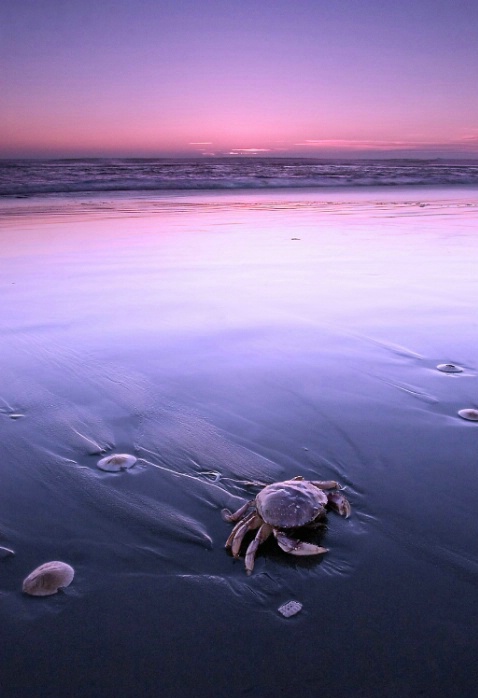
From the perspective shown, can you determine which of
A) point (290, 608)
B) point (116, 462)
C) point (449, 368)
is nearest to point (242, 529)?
point (290, 608)

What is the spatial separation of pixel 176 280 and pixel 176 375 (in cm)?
320

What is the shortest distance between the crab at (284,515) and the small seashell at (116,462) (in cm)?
73

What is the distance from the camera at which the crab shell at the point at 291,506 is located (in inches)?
92.7

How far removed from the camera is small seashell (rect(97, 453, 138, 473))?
2943 millimetres

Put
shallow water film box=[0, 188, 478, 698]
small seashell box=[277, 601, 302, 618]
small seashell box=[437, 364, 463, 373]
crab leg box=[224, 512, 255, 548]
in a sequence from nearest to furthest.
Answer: shallow water film box=[0, 188, 478, 698] → small seashell box=[277, 601, 302, 618] → crab leg box=[224, 512, 255, 548] → small seashell box=[437, 364, 463, 373]

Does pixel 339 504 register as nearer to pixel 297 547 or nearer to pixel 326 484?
pixel 326 484

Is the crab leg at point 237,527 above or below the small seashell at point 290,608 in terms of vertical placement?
above

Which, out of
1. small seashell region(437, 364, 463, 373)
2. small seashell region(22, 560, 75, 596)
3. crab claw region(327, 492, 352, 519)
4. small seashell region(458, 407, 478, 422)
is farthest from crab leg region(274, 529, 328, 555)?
small seashell region(437, 364, 463, 373)

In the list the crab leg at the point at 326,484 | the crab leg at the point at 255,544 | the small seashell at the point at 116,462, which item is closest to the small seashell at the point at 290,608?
the crab leg at the point at 255,544

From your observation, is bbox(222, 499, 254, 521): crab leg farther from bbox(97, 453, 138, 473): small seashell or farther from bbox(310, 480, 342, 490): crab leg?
bbox(97, 453, 138, 473): small seashell

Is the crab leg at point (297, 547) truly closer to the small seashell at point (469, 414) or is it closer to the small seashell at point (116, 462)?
the small seashell at point (116, 462)

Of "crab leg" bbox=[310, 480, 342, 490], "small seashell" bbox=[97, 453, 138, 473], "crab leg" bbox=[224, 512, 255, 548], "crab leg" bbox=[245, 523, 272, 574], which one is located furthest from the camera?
"small seashell" bbox=[97, 453, 138, 473]

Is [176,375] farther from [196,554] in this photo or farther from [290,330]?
[196,554]

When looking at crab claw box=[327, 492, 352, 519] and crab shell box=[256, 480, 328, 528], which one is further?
crab claw box=[327, 492, 352, 519]
